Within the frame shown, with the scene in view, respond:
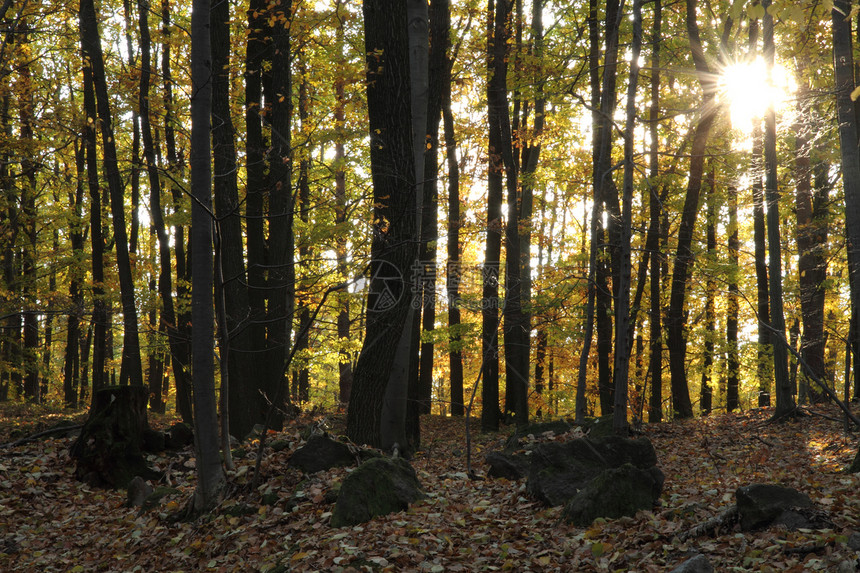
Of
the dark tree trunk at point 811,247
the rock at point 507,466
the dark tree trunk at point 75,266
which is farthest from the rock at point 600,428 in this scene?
the dark tree trunk at point 75,266

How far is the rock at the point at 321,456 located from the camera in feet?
22.2

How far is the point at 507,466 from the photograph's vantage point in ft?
24.1

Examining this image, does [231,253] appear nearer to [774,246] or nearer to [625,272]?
[625,272]

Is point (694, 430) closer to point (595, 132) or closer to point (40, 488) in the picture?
point (595, 132)

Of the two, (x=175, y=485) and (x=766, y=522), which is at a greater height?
(x=766, y=522)

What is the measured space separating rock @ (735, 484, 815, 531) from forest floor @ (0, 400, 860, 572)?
11 centimetres

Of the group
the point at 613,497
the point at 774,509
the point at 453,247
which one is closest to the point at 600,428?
the point at 613,497

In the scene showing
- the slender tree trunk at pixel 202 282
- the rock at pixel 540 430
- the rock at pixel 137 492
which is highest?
the slender tree trunk at pixel 202 282

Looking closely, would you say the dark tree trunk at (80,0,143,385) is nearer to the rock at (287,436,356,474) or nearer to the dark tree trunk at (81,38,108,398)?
the dark tree trunk at (81,38,108,398)

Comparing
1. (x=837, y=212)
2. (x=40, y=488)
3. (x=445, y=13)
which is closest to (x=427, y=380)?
(x=445, y=13)

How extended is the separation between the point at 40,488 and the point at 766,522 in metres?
7.79

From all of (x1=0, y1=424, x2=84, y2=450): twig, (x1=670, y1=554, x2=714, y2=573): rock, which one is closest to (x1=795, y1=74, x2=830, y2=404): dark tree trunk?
(x1=670, y1=554, x2=714, y2=573): rock

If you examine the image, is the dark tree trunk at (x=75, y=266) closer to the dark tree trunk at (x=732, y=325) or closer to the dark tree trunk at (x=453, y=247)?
the dark tree trunk at (x=453, y=247)

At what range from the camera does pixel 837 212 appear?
647 inches
